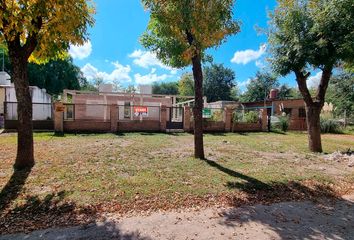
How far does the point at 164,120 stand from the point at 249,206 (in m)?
13.5

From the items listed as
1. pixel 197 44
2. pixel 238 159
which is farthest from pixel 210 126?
pixel 197 44

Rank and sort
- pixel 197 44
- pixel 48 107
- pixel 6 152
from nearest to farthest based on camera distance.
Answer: pixel 197 44 < pixel 6 152 < pixel 48 107

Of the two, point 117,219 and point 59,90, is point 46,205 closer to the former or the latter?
point 117,219

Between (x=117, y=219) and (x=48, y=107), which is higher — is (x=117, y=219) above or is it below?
below

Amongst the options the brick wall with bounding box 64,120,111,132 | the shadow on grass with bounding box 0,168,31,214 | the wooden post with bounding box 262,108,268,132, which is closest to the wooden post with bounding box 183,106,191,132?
the brick wall with bounding box 64,120,111,132

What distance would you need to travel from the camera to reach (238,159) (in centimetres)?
915

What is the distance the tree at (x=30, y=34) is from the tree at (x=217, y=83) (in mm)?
47460

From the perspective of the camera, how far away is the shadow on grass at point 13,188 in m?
4.74

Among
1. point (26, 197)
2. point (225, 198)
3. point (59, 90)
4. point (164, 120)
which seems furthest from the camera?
point (59, 90)

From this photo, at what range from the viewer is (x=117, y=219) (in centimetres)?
423

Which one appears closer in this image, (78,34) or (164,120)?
(78,34)

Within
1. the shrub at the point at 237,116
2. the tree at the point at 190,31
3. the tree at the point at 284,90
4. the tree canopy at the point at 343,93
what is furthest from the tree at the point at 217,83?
the tree at the point at 190,31

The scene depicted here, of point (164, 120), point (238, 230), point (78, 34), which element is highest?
point (78, 34)

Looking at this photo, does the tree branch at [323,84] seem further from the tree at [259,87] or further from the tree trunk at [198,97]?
the tree at [259,87]
